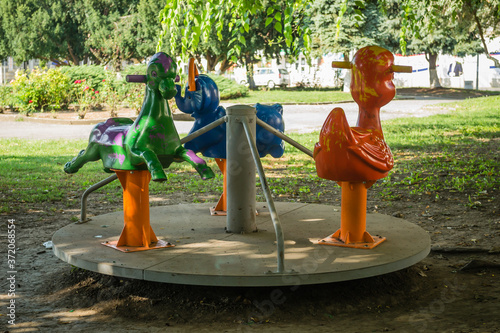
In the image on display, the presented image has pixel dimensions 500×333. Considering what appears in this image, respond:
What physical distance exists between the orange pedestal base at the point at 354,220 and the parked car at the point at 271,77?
114ft

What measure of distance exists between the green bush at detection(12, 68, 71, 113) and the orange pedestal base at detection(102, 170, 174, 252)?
1577 cm

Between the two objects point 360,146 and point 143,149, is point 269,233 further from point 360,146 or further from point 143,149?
point 143,149

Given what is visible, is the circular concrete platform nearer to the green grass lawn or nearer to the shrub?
the green grass lawn

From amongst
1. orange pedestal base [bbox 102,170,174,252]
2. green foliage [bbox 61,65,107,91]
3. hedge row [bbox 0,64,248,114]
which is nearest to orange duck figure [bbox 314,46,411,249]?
orange pedestal base [bbox 102,170,174,252]

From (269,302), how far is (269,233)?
0.85 metres

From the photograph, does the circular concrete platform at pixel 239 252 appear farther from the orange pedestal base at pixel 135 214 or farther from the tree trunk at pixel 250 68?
the tree trunk at pixel 250 68

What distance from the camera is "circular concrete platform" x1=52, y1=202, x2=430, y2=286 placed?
131 inches

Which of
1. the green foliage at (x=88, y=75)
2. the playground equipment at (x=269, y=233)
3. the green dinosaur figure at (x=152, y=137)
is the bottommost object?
the playground equipment at (x=269, y=233)

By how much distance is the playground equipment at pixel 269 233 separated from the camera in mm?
3367

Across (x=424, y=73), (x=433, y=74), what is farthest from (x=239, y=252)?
(x=424, y=73)

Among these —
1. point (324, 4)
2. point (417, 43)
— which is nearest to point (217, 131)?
point (324, 4)

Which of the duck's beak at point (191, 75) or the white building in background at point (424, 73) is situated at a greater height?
the white building in background at point (424, 73)

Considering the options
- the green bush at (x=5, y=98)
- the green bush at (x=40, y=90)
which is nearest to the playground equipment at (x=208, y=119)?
the green bush at (x=40, y=90)

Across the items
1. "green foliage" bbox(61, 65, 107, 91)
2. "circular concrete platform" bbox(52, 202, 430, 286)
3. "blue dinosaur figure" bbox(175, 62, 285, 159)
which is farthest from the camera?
"green foliage" bbox(61, 65, 107, 91)
